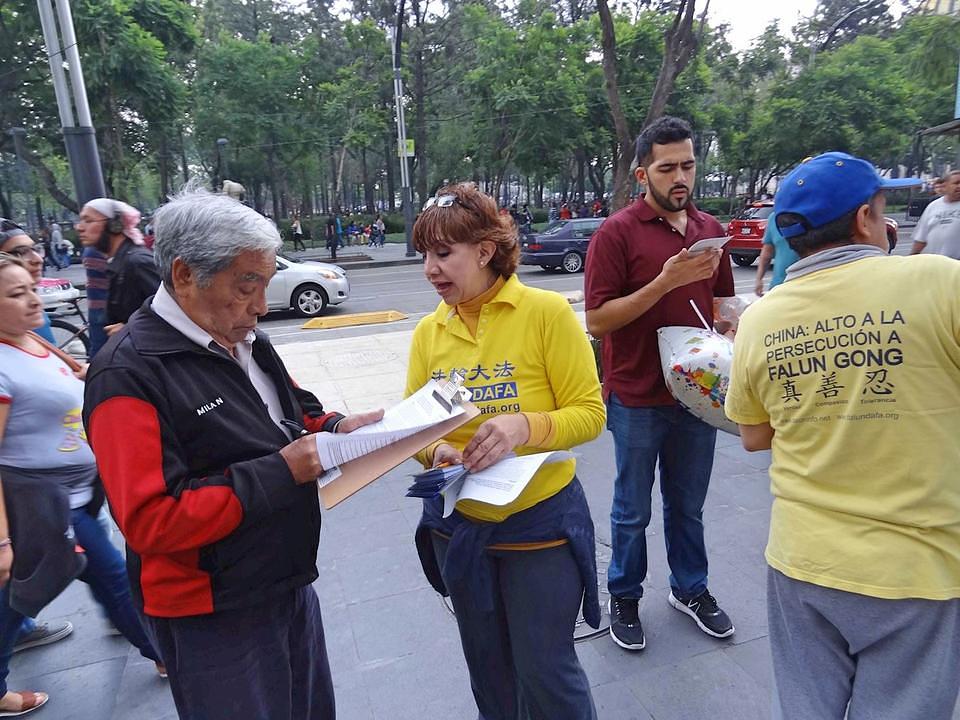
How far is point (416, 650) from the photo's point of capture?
9.09ft

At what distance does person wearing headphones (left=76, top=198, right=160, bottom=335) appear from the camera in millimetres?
4008

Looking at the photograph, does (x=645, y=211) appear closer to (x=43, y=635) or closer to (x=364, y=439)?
(x=364, y=439)

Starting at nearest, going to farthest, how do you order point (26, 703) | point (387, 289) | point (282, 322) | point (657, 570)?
point (26, 703) → point (657, 570) → point (282, 322) → point (387, 289)

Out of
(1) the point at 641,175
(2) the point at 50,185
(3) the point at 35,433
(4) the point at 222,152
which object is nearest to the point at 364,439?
(3) the point at 35,433

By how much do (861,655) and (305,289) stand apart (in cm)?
1161

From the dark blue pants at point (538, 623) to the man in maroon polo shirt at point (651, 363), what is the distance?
0.87 m

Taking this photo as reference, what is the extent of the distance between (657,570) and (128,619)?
241 centimetres

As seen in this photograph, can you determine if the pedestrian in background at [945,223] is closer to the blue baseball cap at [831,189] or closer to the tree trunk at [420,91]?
the blue baseball cap at [831,189]

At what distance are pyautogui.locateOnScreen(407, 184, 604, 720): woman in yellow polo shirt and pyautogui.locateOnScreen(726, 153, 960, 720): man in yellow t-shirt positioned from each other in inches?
20.8

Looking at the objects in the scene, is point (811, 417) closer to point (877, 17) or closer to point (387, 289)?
point (387, 289)

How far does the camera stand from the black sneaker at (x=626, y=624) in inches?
106

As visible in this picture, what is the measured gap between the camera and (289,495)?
150 cm

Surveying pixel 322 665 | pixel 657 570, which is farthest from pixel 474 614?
pixel 657 570

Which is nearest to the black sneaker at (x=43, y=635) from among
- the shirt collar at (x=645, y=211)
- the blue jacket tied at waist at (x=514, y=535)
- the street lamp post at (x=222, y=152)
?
the blue jacket tied at waist at (x=514, y=535)
